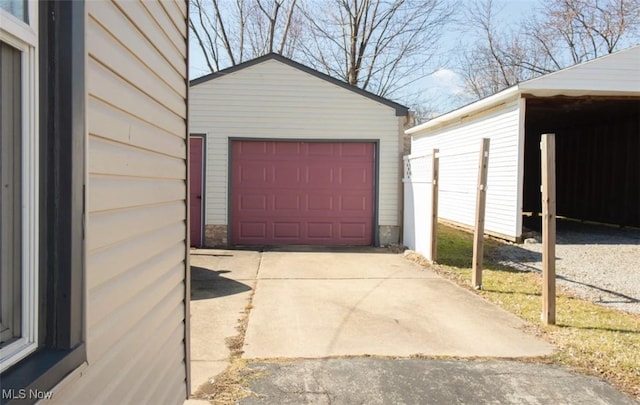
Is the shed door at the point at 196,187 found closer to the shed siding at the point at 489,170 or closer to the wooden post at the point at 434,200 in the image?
the shed siding at the point at 489,170

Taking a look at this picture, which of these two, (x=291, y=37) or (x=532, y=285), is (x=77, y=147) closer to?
(x=532, y=285)

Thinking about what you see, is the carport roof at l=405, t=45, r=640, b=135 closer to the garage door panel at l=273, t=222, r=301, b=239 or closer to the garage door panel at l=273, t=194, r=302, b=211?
the garage door panel at l=273, t=194, r=302, b=211

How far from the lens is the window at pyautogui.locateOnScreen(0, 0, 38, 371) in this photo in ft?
3.98

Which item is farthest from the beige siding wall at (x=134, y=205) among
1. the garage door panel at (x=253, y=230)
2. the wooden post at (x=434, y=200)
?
the garage door panel at (x=253, y=230)

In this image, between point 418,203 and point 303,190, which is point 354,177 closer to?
point 303,190

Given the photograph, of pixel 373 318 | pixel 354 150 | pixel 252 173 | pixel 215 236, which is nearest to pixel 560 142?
pixel 354 150

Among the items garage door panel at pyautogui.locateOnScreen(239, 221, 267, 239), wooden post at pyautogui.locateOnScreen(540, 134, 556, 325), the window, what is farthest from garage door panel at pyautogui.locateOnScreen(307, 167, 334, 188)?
the window

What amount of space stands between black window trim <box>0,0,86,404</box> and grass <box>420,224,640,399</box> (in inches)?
141

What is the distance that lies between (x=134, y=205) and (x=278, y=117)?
800 cm

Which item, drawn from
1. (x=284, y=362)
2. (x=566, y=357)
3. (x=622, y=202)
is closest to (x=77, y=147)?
(x=284, y=362)

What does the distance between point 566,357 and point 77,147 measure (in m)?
4.00

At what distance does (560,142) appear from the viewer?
55.9 feet

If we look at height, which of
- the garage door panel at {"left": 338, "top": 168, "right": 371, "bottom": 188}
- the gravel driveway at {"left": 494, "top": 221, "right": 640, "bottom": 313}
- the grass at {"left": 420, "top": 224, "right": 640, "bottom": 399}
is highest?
the garage door panel at {"left": 338, "top": 168, "right": 371, "bottom": 188}

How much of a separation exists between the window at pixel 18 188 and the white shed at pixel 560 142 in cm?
1005
